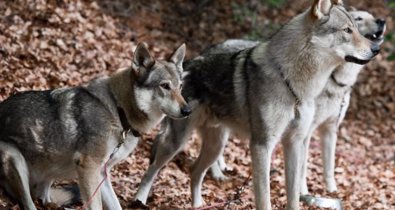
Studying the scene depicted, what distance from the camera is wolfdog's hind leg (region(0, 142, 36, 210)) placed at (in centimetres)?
634

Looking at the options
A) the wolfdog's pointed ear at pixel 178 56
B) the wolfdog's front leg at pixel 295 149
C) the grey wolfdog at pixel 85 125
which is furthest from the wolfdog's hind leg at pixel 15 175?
the wolfdog's front leg at pixel 295 149

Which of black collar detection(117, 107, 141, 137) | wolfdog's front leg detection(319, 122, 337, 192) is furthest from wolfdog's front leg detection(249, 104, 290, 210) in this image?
wolfdog's front leg detection(319, 122, 337, 192)

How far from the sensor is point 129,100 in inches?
260

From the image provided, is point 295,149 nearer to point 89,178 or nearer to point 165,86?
point 165,86

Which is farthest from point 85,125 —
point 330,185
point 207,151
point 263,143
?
point 330,185

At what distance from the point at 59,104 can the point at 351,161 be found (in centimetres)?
688

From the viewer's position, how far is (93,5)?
13.9m

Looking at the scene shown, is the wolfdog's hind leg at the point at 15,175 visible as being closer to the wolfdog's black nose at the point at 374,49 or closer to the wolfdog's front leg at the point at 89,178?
the wolfdog's front leg at the point at 89,178

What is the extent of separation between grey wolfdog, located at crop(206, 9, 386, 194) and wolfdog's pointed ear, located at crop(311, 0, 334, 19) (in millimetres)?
1623

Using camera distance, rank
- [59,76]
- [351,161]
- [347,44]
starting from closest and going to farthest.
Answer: [347,44]
[59,76]
[351,161]

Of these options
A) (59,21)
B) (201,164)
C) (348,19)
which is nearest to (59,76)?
(59,21)

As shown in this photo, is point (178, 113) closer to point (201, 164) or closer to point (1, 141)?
point (1, 141)

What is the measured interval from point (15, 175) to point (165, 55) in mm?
7634

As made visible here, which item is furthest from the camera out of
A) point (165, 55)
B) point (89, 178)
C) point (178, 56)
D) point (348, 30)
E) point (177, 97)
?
point (165, 55)
